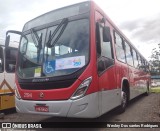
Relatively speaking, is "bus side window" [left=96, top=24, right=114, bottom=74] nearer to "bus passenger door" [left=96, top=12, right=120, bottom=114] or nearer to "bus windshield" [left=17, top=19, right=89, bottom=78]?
"bus passenger door" [left=96, top=12, right=120, bottom=114]

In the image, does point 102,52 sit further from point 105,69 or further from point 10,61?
point 10,61

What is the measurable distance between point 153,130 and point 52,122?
284 centimetres

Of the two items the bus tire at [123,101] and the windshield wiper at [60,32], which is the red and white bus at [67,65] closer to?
the windshield wiper at [60,32]

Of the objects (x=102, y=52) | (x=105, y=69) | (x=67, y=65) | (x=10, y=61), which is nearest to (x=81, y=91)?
(x=67, y=65)

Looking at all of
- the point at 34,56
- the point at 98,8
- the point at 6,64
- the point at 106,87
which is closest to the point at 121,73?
the point at 106,87

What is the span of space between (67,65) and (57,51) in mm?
523

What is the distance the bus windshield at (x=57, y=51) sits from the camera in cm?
556

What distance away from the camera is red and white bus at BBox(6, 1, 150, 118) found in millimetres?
5305

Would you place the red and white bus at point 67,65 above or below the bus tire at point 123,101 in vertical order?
above

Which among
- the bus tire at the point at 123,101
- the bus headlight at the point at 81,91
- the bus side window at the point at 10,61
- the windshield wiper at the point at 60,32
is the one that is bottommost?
the bus tire at the point at 123,101

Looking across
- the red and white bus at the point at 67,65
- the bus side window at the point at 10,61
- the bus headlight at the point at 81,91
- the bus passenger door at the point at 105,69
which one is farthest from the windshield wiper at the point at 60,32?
the bus side window at the point at 10,61

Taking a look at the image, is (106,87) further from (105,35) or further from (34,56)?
(34,56)

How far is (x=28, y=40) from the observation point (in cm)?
666

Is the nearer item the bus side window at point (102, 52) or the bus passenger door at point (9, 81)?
the bus side window at point (102, 52)
